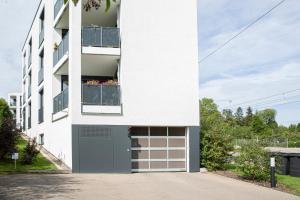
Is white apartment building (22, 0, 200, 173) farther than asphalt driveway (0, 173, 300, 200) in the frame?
Yes

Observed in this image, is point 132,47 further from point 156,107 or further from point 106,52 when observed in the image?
point 156,107

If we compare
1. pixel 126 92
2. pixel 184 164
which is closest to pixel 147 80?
pixel 126 92

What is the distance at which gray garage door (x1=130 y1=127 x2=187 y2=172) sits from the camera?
2286 centimetres

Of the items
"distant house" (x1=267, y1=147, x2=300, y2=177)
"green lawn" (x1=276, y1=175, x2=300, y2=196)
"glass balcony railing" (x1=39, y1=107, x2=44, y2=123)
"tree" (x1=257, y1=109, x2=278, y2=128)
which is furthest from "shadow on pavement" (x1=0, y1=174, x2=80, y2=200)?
"tree" (x1=257, y1=109, x2=278, y2=128)

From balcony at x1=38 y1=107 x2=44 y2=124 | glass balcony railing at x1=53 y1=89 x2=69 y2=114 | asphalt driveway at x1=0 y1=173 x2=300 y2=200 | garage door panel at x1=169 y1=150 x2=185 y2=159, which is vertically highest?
glass balcony railing at x1=53 y1=89 x2=69 y2=114

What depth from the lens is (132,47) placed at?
2278 cm

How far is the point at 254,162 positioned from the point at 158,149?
5.50 m

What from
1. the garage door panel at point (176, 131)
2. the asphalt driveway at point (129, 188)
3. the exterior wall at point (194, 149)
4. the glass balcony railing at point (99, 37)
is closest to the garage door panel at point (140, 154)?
the garage door panel at point (176, 131)

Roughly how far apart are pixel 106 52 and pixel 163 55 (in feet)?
9.82

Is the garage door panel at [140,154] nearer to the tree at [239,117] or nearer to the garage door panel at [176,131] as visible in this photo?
the garage door panel at [176,131]

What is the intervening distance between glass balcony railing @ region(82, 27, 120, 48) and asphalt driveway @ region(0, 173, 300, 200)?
646 centimetres

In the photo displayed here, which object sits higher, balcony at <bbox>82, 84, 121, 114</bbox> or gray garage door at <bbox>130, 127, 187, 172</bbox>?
balcony at <bbox>82, 84, 121, 114</bbox>

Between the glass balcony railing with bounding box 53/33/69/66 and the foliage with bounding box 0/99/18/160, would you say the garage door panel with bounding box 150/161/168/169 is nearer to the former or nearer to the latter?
the foliage with bounding box 0/99/18/160

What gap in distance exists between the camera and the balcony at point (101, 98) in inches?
860
